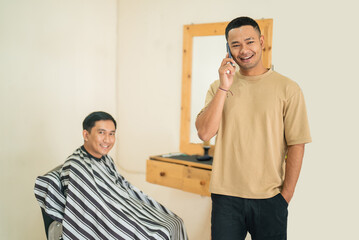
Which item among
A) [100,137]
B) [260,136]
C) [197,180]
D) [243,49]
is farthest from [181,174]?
[243,49]

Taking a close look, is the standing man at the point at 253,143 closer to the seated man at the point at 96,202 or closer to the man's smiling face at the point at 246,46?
the man's smiling face at the point at 246,46

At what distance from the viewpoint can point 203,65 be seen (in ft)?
9.05

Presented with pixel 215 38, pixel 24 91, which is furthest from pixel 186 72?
pixel 24 91

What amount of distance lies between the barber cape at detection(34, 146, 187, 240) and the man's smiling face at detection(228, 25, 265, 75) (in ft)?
3.12

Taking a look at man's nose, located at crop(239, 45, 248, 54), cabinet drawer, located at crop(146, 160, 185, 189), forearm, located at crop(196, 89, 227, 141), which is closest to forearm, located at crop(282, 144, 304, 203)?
forearm, located at crop(196, 89, 227, 141)

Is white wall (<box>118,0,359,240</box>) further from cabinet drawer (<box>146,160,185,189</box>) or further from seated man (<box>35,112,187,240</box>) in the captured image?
seated man (<box>35,112,187,240</box>)

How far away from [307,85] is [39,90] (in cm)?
198

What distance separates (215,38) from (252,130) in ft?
5.05

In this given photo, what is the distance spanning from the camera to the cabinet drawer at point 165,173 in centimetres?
242

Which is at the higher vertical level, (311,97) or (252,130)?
(311,97)

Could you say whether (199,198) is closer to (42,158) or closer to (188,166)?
(188,166)

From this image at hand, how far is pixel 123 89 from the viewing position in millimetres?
3305

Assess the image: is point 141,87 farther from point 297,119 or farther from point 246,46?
point 297,119

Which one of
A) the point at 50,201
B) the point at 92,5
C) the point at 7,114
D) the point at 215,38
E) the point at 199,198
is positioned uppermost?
the point at 92,5
